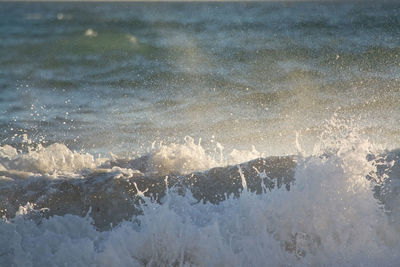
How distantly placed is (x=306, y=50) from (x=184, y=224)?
12.6 meters

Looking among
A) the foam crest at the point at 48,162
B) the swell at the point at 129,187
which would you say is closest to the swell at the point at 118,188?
the swell at the point at 129,187

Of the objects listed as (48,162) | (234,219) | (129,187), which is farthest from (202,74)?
(234,219)

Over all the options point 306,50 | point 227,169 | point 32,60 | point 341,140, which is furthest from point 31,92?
point 341,140

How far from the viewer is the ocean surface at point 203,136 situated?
6266 mm

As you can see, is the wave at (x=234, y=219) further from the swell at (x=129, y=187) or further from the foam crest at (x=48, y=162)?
the foam crest at (x=48, y=162)

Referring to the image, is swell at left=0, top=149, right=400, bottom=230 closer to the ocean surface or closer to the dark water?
the ocean surface

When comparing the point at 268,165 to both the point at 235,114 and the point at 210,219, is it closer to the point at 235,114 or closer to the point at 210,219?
the point at 210,219

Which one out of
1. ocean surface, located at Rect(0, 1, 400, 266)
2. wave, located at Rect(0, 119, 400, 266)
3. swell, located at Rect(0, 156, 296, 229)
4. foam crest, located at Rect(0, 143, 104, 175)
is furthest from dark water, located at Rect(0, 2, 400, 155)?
wave, located at Rect(0, 119, 400, 266)

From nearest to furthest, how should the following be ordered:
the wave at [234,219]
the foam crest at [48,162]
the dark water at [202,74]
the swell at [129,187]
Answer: the wave at [234,219] < the swell at [129,187] < the foam crest at [48,162] < the dark water at [202,74]

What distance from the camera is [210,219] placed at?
21.1 ft

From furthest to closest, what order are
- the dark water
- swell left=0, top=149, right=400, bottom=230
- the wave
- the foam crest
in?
the dark water
the foam crest
swell left=0, top=149, right=400, bottom=230
the wave

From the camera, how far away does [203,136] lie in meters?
11.2

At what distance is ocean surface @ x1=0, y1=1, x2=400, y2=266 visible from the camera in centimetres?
627

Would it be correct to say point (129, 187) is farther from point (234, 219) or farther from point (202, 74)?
point (202, 74)
